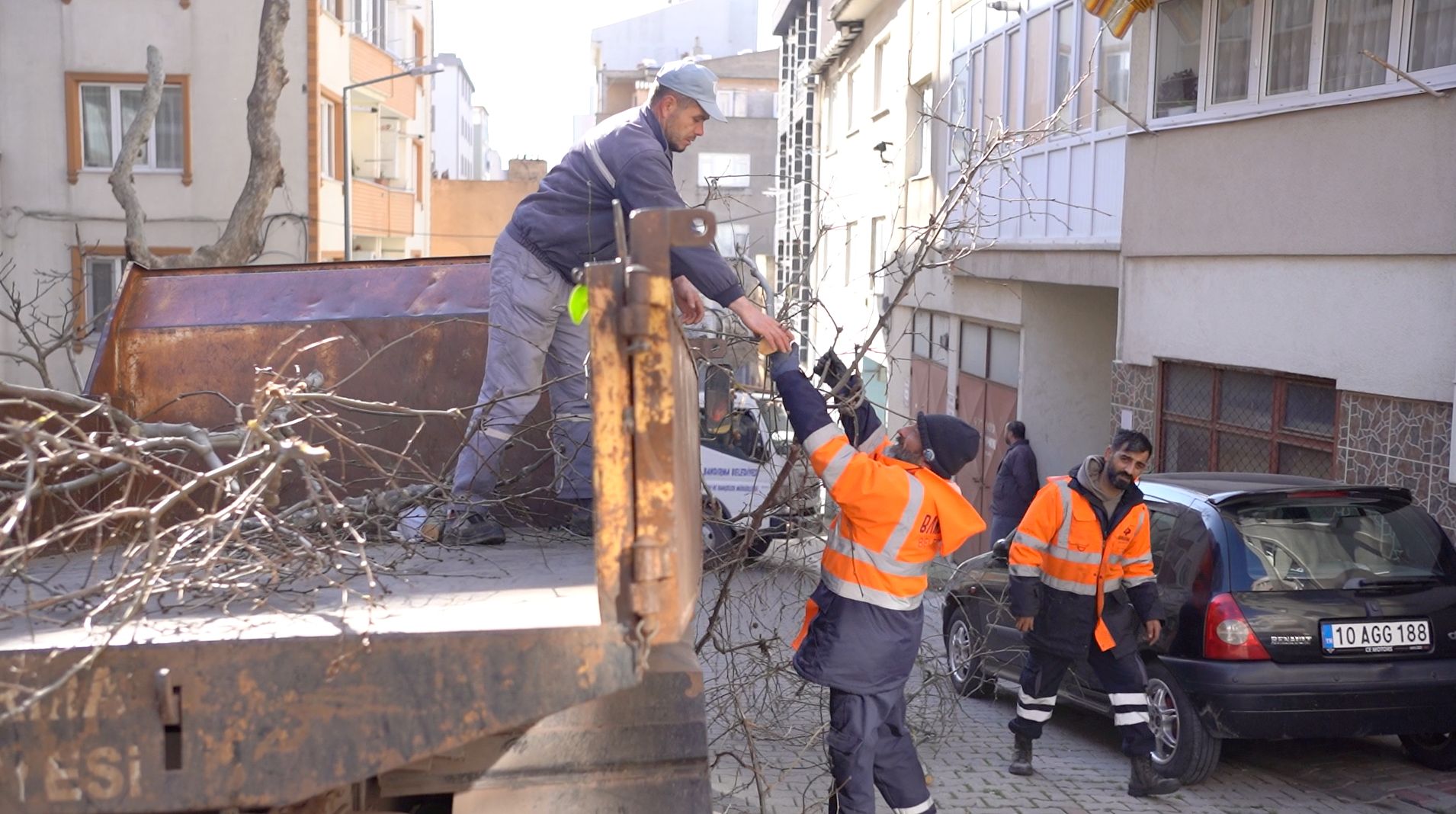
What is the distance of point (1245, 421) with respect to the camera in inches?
441

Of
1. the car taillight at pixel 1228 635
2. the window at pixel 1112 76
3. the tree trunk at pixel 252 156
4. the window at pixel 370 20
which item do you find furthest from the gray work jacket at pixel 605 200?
the window at pixel 370 20

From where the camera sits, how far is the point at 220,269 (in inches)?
221

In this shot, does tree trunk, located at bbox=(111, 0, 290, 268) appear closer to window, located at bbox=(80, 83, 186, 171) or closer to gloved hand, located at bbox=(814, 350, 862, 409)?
window, located at bbox=(80, 83, 186, 171)

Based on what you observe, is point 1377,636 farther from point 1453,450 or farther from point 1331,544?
point 1453,450

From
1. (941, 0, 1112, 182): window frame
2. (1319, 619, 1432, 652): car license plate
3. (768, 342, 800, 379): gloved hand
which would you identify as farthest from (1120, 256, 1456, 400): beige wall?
(768, 342, 800, 379): gloved hand

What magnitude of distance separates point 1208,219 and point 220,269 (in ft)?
27.8

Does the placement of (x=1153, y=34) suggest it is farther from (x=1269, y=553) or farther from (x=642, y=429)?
(x=642, y=429)

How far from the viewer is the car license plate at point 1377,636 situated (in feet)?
21.5

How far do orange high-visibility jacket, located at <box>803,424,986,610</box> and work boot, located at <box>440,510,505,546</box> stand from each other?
1.13 metres

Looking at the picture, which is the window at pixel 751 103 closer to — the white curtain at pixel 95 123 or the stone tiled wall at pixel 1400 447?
the white curtain at pixel 95 123

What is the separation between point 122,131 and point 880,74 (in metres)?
12.9

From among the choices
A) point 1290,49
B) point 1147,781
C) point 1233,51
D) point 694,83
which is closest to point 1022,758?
point 1147,781

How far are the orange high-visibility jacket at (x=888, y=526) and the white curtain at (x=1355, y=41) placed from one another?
6337 millimetres

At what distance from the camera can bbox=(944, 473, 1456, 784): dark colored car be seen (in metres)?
6.52
